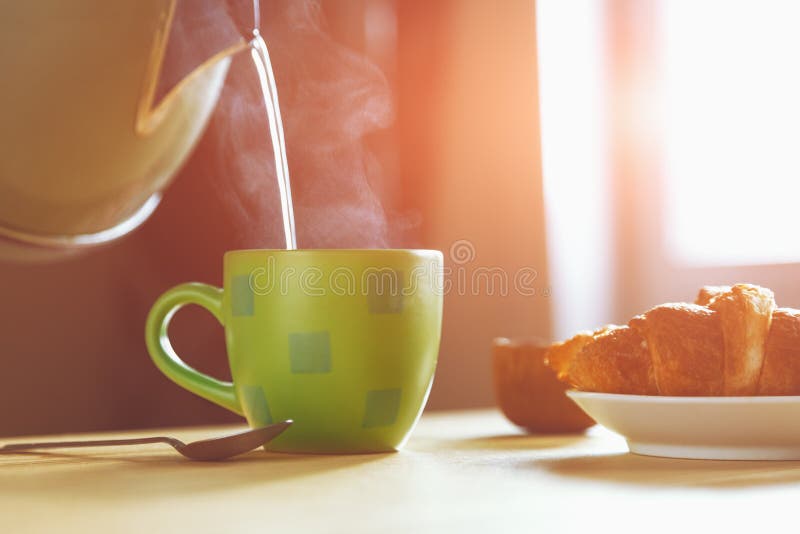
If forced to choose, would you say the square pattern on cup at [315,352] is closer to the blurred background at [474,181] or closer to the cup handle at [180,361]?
the cup handle at [180,361]

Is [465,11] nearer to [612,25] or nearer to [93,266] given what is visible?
[93,266]

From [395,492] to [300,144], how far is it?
1.93 feet

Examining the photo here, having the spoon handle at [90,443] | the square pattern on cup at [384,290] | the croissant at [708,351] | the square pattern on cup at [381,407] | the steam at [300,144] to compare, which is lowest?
the spoon handle at [90,443]

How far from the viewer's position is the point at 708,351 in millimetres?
574

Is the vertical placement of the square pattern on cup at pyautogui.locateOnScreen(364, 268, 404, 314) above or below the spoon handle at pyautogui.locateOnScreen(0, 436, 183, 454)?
above

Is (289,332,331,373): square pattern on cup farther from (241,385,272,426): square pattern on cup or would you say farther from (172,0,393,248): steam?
(172,0,393,248): steam

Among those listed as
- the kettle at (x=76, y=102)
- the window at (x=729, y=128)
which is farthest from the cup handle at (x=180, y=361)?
the window at (x=729, y=128)

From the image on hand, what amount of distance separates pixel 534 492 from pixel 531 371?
36 centimetres

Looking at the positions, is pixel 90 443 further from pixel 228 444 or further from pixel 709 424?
pixel 709 424

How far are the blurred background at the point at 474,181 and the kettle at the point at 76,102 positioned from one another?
4 centimetres

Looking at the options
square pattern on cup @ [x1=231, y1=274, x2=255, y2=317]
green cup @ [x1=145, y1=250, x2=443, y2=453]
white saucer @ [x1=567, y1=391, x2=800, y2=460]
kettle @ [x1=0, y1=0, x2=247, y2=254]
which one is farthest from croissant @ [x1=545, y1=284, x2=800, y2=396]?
kettle @ [x1=0, y1=0, x2=247, y2=254]

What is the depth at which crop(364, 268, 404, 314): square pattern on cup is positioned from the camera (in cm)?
61

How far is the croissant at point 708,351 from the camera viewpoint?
569 millimetres

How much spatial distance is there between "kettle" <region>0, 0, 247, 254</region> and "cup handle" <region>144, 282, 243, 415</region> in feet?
0.56
